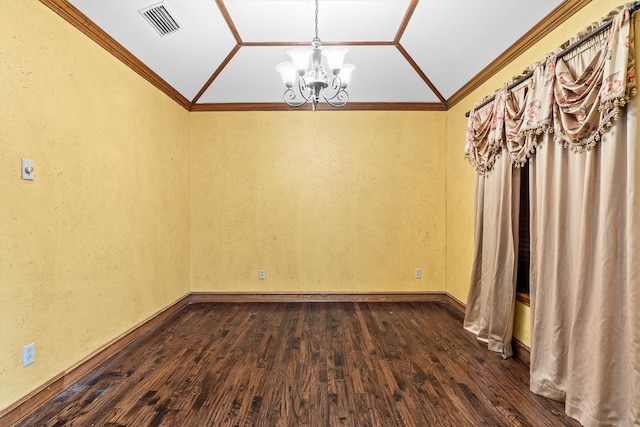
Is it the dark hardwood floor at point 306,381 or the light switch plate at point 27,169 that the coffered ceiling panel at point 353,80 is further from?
the dark hardwood floor at point 306,381

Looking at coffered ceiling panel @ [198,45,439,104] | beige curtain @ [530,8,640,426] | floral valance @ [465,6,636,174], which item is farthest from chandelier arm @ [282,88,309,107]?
beige curtain @ [530,8,640,426]

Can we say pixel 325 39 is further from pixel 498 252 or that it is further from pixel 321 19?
pixel 498 252

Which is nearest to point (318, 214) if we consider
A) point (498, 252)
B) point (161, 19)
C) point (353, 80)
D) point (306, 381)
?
point (353, 80)

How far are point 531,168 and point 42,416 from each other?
3.66m

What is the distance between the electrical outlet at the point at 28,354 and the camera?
6.35ft

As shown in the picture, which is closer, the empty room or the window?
the empty room

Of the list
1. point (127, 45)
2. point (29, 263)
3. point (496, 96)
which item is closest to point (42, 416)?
point (29, 263)

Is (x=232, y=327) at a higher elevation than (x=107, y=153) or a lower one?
lower

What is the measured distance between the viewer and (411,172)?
4344 mm

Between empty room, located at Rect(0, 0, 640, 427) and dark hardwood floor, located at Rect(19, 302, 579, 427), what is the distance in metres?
0.02

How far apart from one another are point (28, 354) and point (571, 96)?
145 inches

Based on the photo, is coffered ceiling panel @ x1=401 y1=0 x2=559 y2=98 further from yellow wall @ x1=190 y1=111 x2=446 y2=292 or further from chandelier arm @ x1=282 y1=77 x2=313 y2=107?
chandelier arm @ x1=282 y1=77 x2=313 y2=107

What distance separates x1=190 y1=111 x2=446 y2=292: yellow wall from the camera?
433 cm

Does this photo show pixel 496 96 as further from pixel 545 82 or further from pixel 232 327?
pixel 232 327
